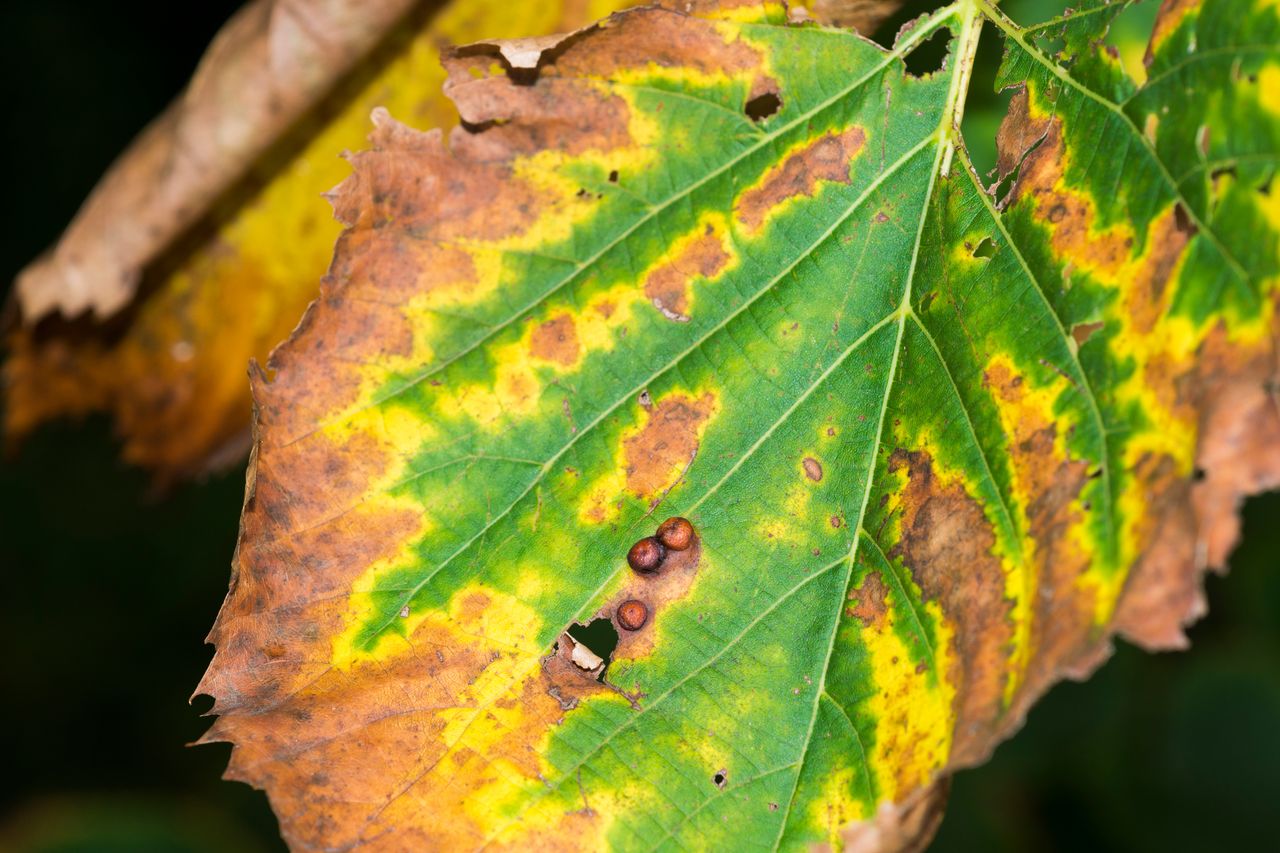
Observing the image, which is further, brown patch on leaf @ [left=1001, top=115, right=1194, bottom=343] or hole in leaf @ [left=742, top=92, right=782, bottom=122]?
hole in leaf @ [left=742, top=92, right=782, bottom=122]

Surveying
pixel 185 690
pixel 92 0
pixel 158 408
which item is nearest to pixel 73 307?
Result: pixel 158 408

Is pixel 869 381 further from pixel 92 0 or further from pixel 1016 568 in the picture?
pixel 92 0

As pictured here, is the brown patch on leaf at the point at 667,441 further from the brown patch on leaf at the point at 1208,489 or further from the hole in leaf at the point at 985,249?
the brown patch on leaf at the point at 1208,489

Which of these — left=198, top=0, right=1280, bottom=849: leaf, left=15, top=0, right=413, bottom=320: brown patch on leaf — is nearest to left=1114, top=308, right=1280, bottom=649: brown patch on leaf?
left=198, top=0, right=1280, bottom=849: leaf

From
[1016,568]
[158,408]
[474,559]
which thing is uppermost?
[158,408]

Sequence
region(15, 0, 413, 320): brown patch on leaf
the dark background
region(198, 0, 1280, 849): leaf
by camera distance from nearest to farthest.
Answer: region(198, 0, 1280, 849): leaf < region(15, 0, 413, 320): brown patch on leaf < the dark background

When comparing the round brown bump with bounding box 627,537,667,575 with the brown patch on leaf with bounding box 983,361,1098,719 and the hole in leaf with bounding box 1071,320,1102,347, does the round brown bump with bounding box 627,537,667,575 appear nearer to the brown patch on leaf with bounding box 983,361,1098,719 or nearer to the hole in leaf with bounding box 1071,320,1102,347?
the brown patch on leaf with bounding box 983,361,1098,719

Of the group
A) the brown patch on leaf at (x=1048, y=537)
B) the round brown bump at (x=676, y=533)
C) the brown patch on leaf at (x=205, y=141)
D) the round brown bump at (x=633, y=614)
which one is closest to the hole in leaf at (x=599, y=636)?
the round brown bump at (x=633, y=614)

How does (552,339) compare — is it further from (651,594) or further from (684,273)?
(651,594)
